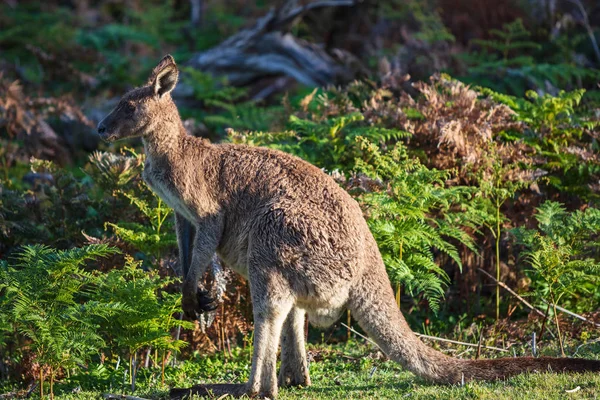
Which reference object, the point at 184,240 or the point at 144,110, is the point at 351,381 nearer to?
the point at 184,240

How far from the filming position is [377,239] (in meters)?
7.94

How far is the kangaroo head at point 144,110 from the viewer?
7.28 meters

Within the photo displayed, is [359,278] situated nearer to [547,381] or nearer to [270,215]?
[270,215]

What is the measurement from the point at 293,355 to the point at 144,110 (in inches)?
96.9

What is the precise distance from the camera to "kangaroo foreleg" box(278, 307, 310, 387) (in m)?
7.11

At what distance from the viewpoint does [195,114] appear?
14469 millimetres

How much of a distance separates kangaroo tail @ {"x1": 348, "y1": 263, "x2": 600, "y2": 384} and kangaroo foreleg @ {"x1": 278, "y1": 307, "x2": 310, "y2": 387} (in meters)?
0.62

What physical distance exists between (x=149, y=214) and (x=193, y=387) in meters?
1.96

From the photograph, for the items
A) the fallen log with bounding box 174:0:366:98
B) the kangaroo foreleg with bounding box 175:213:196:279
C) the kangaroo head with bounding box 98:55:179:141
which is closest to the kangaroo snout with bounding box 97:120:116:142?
the kangaroo head with bounding box 98:55:179:141

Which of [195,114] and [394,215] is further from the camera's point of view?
[195,114]

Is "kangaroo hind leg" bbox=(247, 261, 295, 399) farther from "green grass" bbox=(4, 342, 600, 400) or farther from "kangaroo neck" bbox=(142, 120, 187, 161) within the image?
"kangaroo neck" bbox=(142, 120, 187, 161)

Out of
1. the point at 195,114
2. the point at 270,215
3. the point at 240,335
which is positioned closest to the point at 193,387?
the point at 270,215

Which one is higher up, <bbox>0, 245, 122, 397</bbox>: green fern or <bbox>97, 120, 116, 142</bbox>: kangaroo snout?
<bbox>97, 120, 116, 142</bbox>: kangaroo snout

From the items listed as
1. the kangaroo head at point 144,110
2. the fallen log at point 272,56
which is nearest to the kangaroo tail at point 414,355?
the kangaroo head at point 144,110
